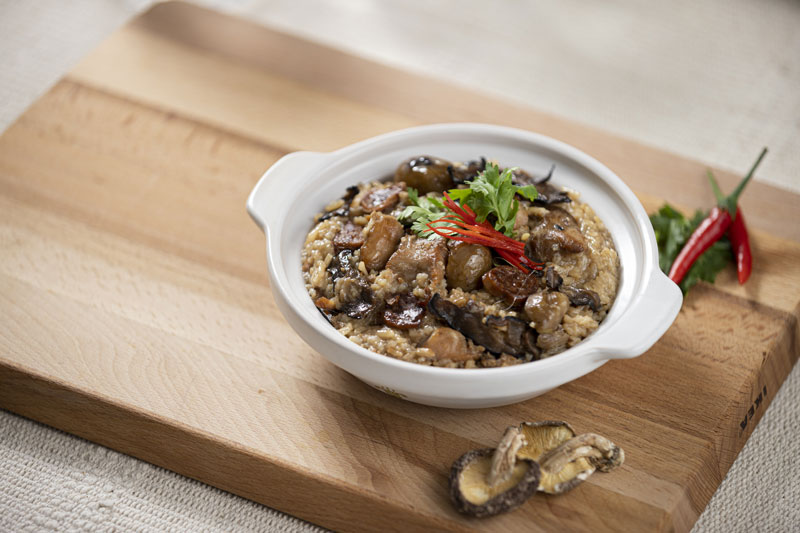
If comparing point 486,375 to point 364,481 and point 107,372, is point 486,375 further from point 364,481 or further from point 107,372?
point 107,372

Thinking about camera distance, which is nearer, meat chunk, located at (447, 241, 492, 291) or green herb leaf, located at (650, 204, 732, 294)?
meat chunk, located at (447, 241, 492, 291)

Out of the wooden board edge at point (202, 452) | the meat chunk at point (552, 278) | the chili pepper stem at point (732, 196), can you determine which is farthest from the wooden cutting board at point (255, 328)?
the meat chunk at point (552, 278)

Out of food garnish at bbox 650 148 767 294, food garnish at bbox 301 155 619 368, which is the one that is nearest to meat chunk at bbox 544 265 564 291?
food garnish at bbox 301 155 619 368

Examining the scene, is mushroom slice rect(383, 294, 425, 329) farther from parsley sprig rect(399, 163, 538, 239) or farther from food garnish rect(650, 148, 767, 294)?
food garnish rect(650, 148, 767, 294)

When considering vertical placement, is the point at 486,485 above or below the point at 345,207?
below

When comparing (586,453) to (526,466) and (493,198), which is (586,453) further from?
(493,198)

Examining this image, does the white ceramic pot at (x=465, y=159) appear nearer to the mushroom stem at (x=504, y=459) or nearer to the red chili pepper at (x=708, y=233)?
the mushroom stem at (x=504, y=459)

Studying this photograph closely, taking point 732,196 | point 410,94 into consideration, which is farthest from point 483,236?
point 410,94
